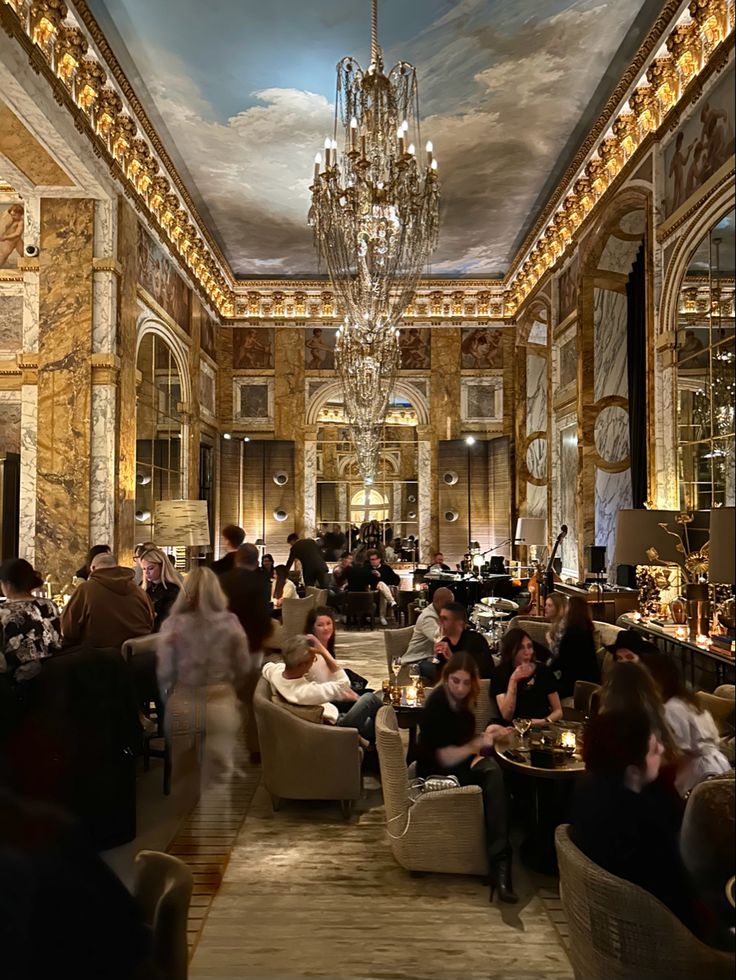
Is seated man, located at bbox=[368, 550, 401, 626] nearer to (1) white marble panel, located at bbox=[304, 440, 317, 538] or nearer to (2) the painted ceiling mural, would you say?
(1) white marble panel, located at bbox=[304, 440, 317, 538]

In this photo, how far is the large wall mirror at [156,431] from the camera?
11180 mm

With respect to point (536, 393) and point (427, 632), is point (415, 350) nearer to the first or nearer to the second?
point (536, 393)

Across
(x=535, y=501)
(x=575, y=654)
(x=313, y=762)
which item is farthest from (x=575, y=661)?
(x=535, y=501)

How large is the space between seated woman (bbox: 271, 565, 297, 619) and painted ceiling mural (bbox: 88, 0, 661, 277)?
21.8 ft

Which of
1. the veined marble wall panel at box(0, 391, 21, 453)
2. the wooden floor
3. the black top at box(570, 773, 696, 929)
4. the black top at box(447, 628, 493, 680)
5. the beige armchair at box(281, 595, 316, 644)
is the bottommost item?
the wooden floor

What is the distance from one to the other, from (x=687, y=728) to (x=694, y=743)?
0.35 m

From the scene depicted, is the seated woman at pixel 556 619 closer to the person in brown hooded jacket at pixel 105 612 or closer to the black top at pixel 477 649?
the black top at pixel 477 649

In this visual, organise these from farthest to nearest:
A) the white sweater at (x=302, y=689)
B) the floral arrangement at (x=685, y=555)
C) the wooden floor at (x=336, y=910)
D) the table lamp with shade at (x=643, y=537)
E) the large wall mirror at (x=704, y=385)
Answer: the table lamp with shade at (x=643, y=537), the floral arrangement at (x=685, y=555), the large wall mirror at (x=704, y=385), the white sweater at (x=302, y=689), the wooden floor at (x=336, y=910)

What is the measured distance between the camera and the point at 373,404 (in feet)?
39.2

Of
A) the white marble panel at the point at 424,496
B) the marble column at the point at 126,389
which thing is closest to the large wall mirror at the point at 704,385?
the marble column at the point at 126,389

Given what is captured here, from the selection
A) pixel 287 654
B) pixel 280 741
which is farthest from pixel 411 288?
pixel 280 741

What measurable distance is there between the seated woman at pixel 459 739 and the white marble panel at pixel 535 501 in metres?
12.0

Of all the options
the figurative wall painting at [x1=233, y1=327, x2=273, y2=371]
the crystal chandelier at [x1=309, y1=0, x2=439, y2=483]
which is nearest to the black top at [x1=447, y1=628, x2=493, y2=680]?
the crystal chandelier at [x1=309, y1=0, x2=439, y2=483]

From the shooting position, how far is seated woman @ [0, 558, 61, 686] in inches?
153
